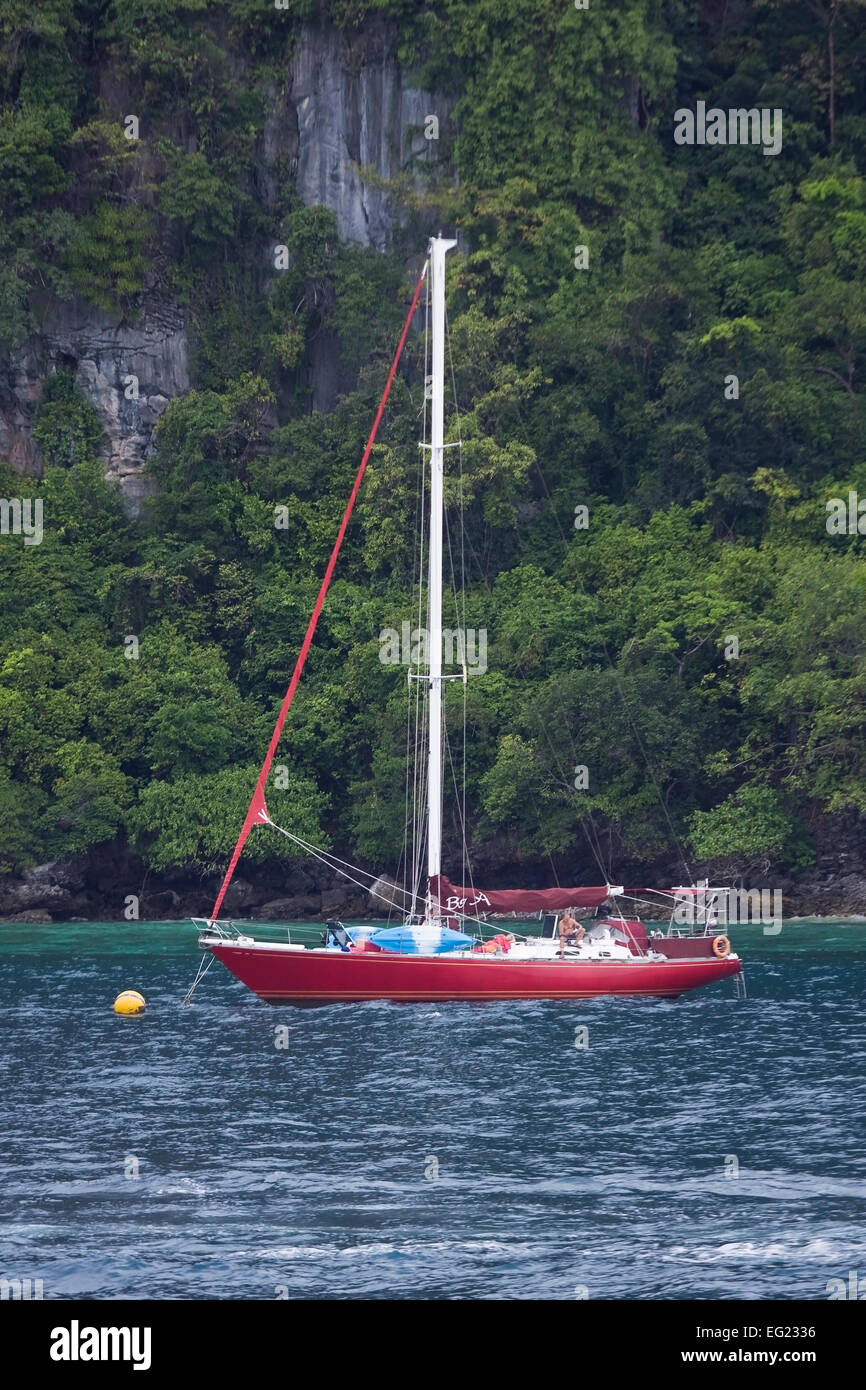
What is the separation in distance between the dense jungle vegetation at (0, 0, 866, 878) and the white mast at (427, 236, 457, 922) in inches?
689

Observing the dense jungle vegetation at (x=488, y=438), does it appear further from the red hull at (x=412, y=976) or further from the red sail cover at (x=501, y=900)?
the red hull at (x=412, y=976)

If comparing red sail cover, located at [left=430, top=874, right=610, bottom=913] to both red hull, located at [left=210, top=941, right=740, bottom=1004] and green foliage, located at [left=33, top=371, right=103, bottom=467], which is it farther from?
green foliage, located at [left=33, top=371, right=103, bottom=467]

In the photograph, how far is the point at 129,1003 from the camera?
3803cm

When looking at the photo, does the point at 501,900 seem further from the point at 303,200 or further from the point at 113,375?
the point at 303,200

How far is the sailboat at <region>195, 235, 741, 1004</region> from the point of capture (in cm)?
3741

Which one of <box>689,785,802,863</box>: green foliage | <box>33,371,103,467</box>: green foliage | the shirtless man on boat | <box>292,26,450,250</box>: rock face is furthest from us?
<box>292,26,450,250</box>: rock face

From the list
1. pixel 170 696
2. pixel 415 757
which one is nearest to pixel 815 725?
pixel 415 757

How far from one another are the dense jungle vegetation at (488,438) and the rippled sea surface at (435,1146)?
1729 cm

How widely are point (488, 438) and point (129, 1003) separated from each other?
101ft

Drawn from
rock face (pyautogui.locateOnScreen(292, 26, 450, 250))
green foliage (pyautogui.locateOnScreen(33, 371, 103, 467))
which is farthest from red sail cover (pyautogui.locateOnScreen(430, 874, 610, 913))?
rock face (pyautogui.locateOnScreen(292, 26, 450, 250))

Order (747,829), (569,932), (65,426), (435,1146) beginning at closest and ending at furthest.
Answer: (435,1146) < (569,932) < (747,829) < (65,426)

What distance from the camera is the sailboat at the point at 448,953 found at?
37406mm

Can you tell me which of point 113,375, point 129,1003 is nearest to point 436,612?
point 129,1003

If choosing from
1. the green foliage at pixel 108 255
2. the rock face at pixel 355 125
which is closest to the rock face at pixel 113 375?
the green foliage at pixel 108 255
